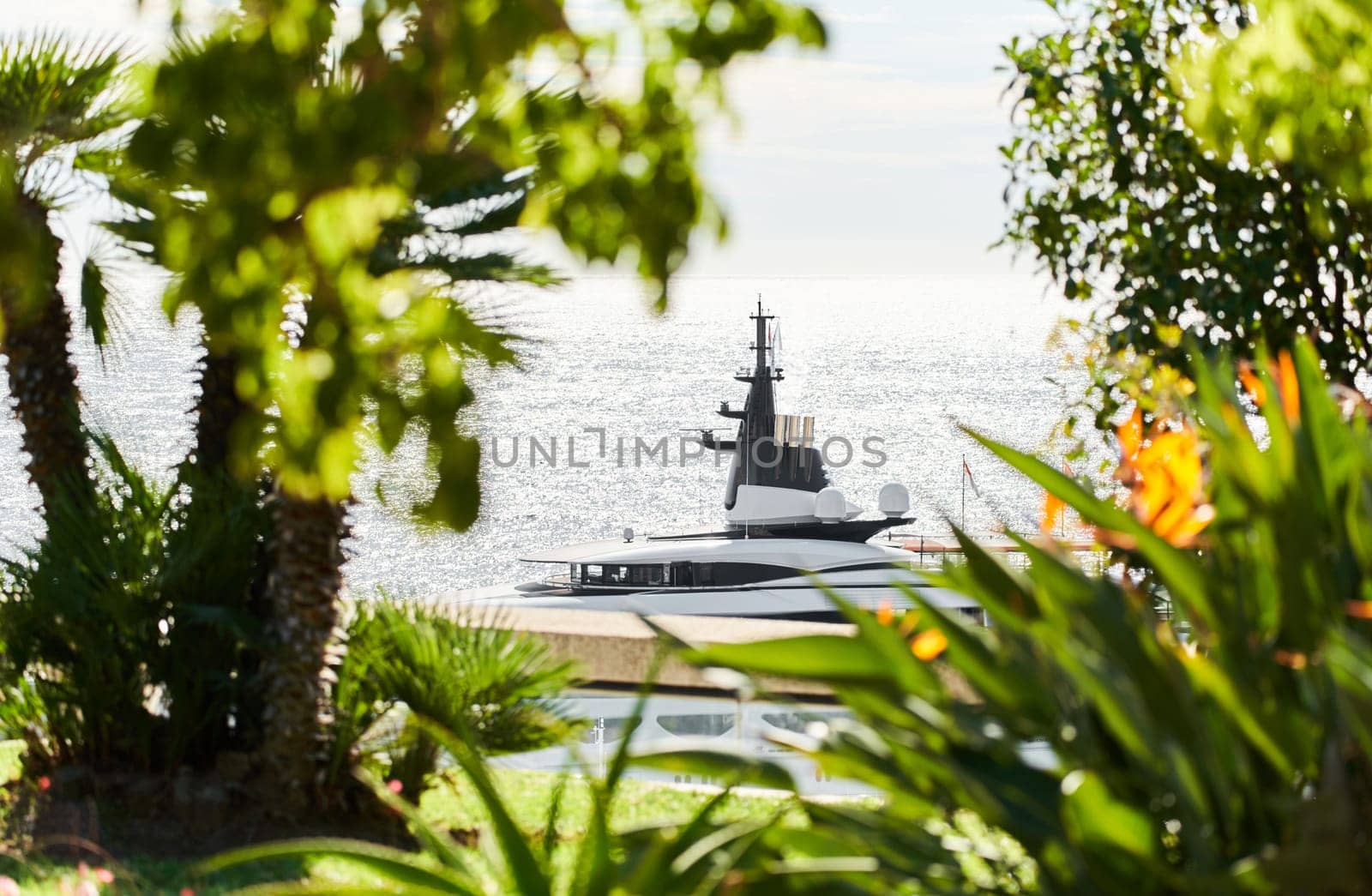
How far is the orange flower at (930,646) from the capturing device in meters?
2.38

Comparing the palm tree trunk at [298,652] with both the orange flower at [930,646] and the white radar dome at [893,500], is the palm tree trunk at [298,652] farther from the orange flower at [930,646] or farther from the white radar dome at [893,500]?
the white radar dome at [893,500]

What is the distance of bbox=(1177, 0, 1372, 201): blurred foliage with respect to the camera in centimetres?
301

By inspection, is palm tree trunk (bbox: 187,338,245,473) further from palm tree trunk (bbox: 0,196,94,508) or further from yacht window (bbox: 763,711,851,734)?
yacht window (bbox: 763,711,851,734)

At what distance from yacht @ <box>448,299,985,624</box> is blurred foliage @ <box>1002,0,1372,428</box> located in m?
18.7

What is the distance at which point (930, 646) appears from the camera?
94.1 inches

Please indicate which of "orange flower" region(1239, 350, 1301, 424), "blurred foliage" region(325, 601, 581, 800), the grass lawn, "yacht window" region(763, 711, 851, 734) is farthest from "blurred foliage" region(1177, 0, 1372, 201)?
"blurred foliage" region(325, 601, 581, 800)

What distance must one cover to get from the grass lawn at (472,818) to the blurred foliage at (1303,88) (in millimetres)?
2145

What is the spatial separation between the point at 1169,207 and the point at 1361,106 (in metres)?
2.43

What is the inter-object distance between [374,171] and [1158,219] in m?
4.12

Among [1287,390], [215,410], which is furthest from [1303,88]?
[215,410]

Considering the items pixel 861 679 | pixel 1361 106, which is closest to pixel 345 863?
pixel 861 679

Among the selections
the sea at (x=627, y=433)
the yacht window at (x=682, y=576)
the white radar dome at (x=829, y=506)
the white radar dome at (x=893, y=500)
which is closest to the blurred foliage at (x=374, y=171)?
the sea at (x=627, y=433)

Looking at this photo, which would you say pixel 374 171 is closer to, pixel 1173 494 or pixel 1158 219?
pixel 1173 494

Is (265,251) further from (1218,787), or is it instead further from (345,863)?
(345,863)
